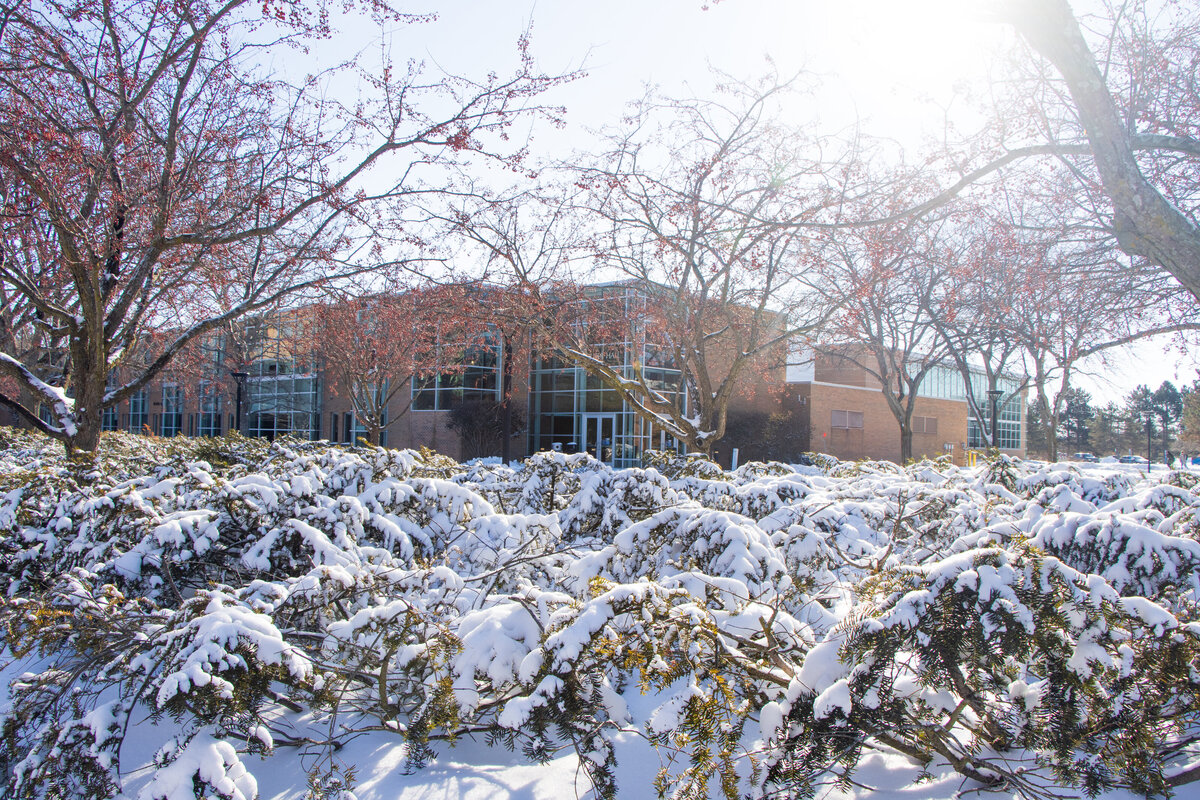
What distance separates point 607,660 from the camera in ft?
7.47

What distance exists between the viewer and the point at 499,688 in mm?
2377

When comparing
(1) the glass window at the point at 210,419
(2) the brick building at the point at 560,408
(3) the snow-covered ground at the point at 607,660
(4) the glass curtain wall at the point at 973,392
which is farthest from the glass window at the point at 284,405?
(3) the snow-covered ground at the point at 607,660

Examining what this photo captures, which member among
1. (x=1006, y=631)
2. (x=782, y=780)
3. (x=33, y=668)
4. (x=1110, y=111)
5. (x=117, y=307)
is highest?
(x=1110, y=111)

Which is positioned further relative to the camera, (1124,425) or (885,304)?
(1124,425)

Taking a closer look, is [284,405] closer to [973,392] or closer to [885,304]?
[885,304]

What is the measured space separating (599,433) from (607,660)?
2629 centimetres

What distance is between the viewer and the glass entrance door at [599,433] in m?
28.4

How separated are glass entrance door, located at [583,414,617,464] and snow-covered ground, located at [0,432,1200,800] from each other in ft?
79.3

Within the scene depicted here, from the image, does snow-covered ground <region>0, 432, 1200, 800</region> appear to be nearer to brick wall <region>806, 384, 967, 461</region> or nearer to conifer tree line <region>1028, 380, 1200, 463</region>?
brick wall <region>806, 384, 967, 461</region>

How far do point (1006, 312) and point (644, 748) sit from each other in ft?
48.4

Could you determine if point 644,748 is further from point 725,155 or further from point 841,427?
point 841,427

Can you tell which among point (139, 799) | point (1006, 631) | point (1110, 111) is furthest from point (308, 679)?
point (1110, 111)

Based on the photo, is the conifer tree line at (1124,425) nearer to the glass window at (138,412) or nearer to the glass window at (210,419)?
the glass window at (210,419)

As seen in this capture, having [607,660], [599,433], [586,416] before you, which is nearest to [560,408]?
[586,416]
